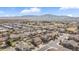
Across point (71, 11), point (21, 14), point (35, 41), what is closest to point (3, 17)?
point (21, 14)

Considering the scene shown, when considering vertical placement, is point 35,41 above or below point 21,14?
below

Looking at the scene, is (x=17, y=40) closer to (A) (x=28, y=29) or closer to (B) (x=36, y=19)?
(A) (x=28, y=29)

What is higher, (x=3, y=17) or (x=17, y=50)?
(x=3, y=17)

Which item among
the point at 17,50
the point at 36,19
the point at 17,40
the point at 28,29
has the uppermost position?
the point at 36,19
